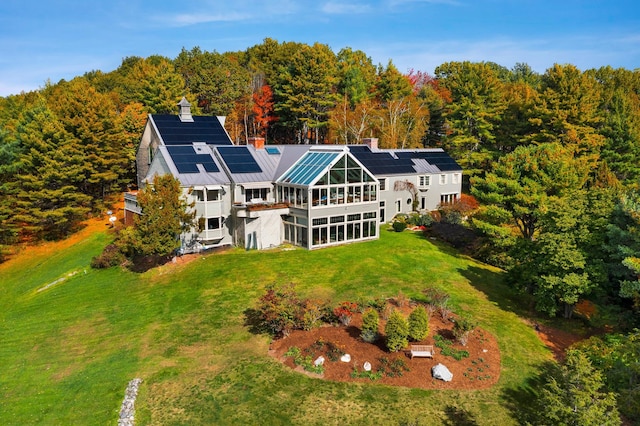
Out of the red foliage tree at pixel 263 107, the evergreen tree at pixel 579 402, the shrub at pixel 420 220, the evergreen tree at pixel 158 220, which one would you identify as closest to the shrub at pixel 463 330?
the evergreen tree at pixel 579 402

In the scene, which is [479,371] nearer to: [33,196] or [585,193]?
[585,193]

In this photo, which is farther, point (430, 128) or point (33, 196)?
point (430, 128)

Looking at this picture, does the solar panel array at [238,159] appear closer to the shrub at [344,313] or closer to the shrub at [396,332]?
the shrub at [344,313]

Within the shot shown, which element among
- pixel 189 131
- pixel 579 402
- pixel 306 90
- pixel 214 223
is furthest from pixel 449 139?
pixel 579 402

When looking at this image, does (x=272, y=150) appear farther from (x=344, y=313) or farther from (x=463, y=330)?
(x=463, y=330)

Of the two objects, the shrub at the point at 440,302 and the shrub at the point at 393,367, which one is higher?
the shrub at the point at 440,302

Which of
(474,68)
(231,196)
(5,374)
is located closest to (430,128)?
(474,68)
